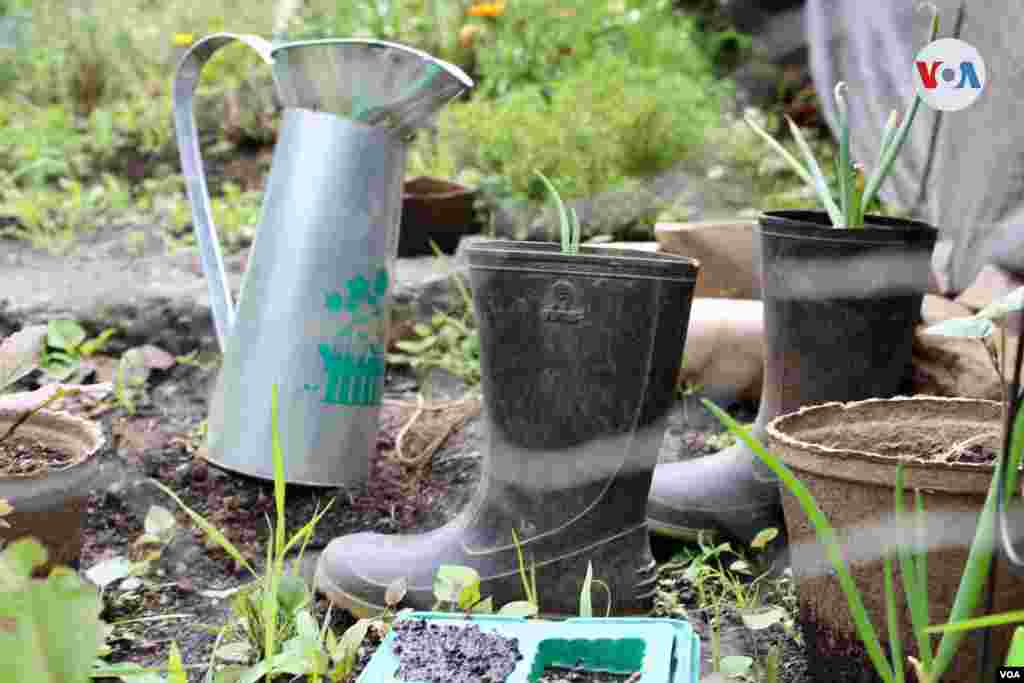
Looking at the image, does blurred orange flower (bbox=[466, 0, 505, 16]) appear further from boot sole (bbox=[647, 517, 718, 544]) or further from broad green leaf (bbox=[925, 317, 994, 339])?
broad green leaf (bbox=[925, 317, 994, 339])

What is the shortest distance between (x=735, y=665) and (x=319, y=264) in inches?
33.4

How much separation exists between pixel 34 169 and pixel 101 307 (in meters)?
1.48

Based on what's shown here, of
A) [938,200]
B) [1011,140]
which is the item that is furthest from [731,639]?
[938,200]

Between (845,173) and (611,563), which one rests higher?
(845,173)

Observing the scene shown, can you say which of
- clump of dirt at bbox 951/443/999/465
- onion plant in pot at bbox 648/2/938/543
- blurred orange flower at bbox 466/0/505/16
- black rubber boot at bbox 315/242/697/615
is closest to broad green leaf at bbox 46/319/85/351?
black rubber boot at bbox 315/242/697/615

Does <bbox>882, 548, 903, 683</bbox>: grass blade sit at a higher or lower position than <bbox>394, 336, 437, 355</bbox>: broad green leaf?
higher

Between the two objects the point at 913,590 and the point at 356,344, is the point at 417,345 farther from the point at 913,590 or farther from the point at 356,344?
the point at 913,590

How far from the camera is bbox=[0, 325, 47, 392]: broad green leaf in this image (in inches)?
45.3

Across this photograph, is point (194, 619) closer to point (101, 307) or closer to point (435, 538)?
point (435, 538)

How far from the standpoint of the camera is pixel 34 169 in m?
3.81

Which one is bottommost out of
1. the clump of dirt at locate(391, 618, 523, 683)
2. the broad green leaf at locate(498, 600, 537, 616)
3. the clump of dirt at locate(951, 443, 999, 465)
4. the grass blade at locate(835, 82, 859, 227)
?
the broad green leaf at locate(498, 600, 537, 616)

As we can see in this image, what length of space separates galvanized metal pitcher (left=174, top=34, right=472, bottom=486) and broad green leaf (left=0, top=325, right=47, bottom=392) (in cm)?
53

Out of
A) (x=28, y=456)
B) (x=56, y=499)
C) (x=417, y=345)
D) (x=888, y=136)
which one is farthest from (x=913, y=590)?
(x=417, y=345)

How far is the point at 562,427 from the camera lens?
1.32 metres
